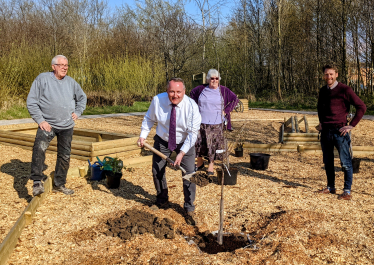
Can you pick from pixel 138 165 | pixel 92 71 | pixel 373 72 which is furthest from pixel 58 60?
pixel 373 72

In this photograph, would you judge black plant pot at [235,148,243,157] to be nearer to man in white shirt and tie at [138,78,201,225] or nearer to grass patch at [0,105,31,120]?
man in white shirt and tie at [138,78,201,225]

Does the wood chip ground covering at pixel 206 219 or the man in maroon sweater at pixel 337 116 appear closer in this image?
the wood chip ground covering at pixel 206 219

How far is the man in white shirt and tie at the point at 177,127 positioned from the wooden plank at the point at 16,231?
1.45 metres

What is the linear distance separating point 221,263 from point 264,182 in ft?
9.39

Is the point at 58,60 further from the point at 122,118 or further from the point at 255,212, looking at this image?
the point at 122,118

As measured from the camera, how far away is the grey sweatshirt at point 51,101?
4254 mm

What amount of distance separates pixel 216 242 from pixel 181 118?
1.36 m

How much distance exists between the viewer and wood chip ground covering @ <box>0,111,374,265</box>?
303 centimetres

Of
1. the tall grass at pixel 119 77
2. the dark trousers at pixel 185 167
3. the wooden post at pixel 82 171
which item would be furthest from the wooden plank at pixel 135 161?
the tall grass at pixel 119 77

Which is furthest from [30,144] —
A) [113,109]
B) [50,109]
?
[113,109]

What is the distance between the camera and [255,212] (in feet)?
13.7

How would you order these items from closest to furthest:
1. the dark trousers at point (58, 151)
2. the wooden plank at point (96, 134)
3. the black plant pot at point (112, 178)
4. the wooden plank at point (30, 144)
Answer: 1. the dark trousers at point (58, 151)
2. the black plant pot at point (112, 178)
3. the wooden plank at point (30, 144)
4. the wooden plank at point (96, 134)

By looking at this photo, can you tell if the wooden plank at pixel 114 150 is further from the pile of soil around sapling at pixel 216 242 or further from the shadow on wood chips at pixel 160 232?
the pile of soil around sapling at pixel 216 242

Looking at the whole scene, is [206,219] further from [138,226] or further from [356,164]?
[356,164]
